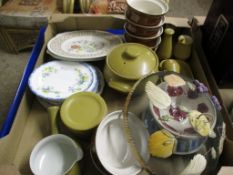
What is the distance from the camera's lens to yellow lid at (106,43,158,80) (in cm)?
56

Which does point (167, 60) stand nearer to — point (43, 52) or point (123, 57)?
point (123, 57)

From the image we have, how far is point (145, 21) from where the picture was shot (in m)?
0.62

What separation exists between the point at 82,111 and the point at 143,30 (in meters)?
0.28

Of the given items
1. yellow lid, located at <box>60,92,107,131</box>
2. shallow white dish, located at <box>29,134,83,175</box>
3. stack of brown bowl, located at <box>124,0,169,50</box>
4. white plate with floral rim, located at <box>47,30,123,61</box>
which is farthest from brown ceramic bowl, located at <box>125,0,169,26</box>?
shallow white dish, located at <box>29,134,83,175</box>

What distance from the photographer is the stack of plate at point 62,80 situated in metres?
0.59

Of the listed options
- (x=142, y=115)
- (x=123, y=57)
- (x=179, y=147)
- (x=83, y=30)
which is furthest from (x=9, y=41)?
(x=179, y=147)

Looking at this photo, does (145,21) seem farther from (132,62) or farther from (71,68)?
(71,68)

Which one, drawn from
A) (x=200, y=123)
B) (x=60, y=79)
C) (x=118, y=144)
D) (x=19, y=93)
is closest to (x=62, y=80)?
(x=60, y=79)

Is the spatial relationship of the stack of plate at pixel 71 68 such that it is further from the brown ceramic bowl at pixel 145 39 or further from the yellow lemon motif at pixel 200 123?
the yellow lemon motif at pixel 200 123

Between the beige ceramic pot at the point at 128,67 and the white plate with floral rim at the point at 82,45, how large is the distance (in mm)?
90

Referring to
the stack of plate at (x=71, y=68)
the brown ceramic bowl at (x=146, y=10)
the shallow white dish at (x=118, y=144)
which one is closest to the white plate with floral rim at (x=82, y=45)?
the stack of plate at (x=71, y=68)

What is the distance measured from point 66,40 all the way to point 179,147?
462 millimetres

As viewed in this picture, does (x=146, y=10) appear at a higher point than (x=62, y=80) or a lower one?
higher

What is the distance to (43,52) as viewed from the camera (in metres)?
0.69
